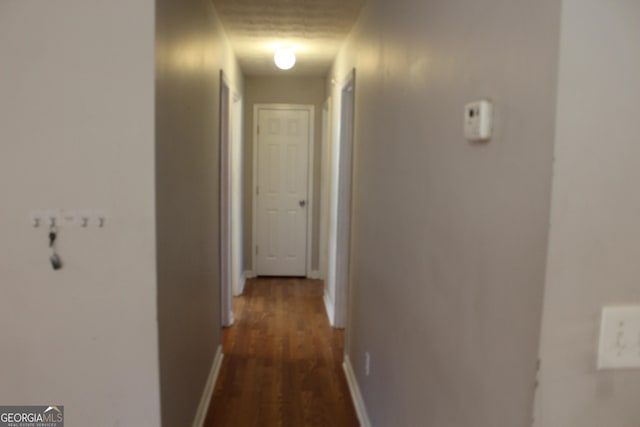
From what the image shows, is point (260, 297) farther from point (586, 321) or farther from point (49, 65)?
point (586, 321)

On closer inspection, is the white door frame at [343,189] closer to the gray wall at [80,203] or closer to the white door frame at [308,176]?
the white door frame at [308,176]

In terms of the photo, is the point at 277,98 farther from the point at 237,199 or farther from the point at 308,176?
the point at 237,199

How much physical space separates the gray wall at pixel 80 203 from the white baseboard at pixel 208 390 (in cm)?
83

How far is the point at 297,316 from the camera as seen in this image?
4383 millimetres

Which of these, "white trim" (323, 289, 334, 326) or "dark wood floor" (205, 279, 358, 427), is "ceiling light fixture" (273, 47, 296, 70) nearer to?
"white trim" (323, 289, 334, 326)

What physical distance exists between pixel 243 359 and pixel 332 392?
2.56 ft

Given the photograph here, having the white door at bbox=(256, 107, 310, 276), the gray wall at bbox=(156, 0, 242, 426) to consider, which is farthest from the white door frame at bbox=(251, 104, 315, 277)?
the gray wall at bbox=(156, 0, 242, 426)

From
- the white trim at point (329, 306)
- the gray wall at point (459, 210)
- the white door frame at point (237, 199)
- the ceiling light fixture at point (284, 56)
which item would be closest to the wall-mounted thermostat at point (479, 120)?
the gray wall at point (459, 210)

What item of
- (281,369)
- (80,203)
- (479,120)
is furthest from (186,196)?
(281,369)

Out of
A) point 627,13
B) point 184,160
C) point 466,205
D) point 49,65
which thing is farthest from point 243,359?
point 627,13

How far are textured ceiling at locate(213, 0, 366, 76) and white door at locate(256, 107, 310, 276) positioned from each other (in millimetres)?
1014

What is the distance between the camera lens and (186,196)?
2.19m

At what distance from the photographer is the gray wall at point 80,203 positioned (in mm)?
1633

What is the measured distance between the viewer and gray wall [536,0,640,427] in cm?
81
